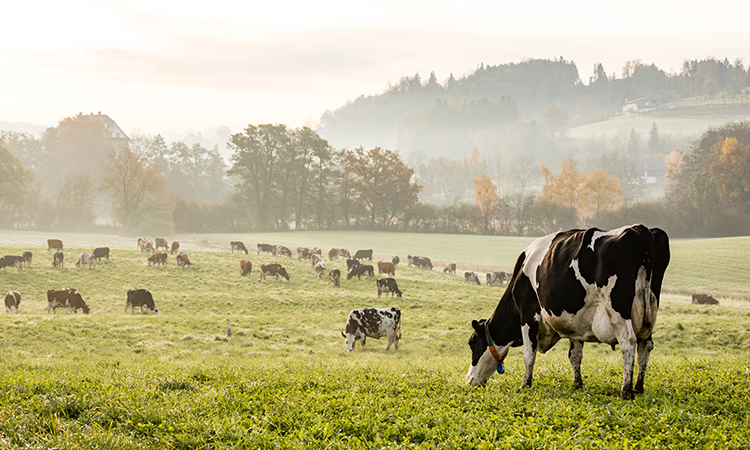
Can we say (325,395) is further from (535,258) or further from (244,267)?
(244,267)

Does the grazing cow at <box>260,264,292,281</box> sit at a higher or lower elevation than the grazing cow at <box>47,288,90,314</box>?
higher

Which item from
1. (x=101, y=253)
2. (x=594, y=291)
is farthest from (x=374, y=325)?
(x=101, y=253)

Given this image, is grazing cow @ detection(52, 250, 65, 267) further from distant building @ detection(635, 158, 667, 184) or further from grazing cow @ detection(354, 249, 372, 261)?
distant building @ detection(635, 158, 667, 184)

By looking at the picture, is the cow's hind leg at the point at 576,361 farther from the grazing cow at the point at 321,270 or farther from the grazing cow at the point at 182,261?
the grazing cow at the point at 182,261

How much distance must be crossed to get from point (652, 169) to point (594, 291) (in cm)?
17609

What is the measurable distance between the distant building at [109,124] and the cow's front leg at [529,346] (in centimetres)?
12180

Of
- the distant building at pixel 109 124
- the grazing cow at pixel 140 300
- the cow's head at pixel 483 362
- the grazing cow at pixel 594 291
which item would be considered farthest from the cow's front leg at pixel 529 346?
the distant building at pixel 109 124

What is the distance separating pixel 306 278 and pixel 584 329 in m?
27.7

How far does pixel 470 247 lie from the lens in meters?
63.6

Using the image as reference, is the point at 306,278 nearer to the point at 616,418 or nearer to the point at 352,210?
the point at 616,418

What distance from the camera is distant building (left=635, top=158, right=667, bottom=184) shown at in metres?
152

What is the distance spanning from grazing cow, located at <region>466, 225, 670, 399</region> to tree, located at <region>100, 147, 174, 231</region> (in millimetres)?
72221

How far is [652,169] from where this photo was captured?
155875 mm

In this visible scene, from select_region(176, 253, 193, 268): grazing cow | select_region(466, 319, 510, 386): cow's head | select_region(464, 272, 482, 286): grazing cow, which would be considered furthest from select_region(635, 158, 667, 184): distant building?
select_region(466, 319, 510, 386): cow's head
